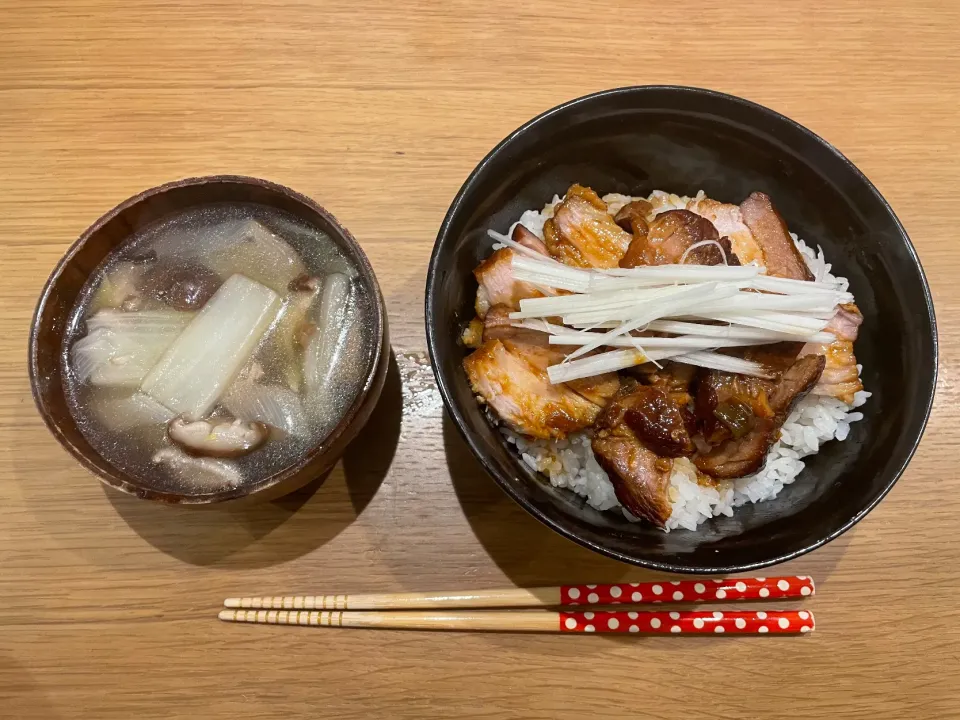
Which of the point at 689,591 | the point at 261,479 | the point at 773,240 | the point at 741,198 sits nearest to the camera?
the point at 261,479

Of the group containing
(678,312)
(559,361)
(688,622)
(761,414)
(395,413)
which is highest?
(678,312)

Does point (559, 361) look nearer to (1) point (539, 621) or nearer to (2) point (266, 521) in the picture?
(1) point (539, 621)

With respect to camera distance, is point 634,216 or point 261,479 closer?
point 261,479

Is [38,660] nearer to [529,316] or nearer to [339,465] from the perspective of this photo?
[339,465]

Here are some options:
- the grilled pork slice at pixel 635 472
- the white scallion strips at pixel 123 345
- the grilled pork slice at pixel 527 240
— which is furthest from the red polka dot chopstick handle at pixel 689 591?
the white scallion strips at pixel 123 345

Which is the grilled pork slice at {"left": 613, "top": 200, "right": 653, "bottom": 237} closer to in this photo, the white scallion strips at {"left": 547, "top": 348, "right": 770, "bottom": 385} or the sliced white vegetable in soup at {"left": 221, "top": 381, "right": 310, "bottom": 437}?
the white scallion strips at {"left": 547, "top": 348, "right": 770, "bottom": 385}

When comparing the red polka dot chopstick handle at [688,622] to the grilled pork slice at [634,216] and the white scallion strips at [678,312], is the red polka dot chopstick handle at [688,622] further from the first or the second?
the grilled pork slice at [634,216]

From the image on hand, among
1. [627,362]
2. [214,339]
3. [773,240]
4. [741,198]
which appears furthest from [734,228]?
[214,339]
